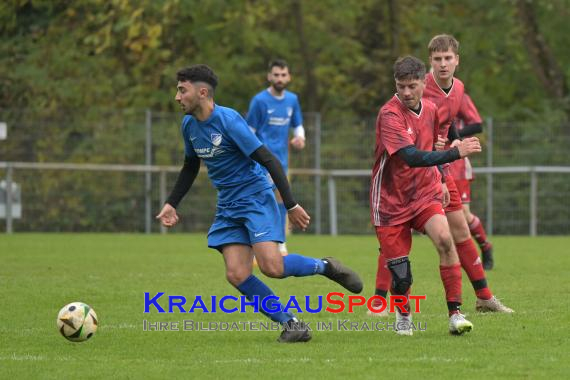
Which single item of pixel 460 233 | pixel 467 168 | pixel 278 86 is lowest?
pixel 460 233

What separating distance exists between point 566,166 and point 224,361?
52.9 ft

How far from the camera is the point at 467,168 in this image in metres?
11.6

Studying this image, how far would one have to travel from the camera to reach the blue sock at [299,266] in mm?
8016

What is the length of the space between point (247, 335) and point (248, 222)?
0.87m

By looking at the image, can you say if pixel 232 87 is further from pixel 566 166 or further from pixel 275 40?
pixel 566 166

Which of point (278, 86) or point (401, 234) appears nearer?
point (401, 234)

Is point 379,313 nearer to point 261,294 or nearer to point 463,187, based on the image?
point 261,294

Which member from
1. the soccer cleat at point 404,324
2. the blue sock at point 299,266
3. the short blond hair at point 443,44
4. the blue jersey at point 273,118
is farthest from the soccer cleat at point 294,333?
the blue jersey at point 273,118

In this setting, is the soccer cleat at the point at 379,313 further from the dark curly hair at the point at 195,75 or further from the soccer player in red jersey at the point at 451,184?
the dark curly hair at the point at 195,75

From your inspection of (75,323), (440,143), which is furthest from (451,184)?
(75,323)

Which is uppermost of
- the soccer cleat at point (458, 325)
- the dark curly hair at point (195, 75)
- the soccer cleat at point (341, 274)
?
the dark curly hair at point (195, 75)

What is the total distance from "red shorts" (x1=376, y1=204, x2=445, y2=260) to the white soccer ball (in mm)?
1978

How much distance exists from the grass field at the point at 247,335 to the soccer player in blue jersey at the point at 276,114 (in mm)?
1616

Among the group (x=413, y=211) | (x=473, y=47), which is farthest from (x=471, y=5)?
(x=413, y=211)
